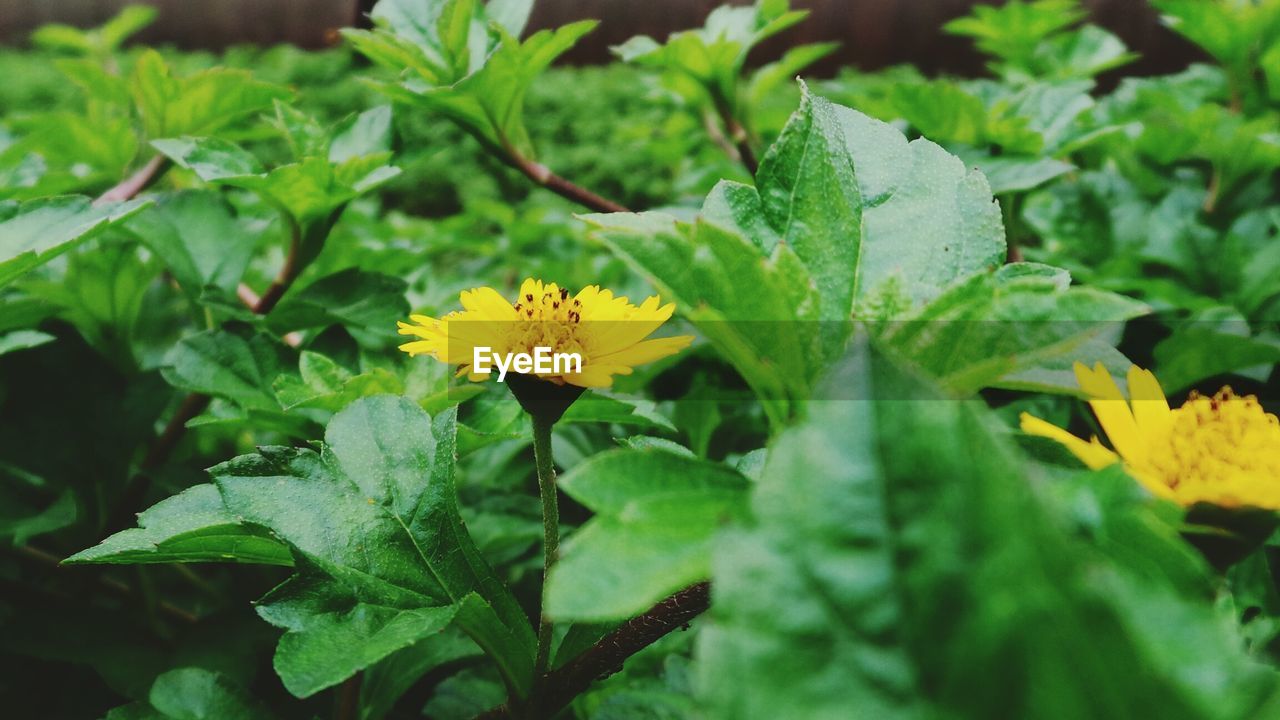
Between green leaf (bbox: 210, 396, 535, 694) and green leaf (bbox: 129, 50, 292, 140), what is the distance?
0.45m

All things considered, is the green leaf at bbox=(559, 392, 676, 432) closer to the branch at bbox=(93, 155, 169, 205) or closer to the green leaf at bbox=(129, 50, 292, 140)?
the green leaf at bbox=(129, 50, 292, 140)

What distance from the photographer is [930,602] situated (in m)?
0.19

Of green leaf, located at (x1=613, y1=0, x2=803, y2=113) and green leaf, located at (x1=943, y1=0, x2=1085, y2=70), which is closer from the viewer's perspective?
green leaf, located at (x1=613, y1=0, x2=803, y2=113)

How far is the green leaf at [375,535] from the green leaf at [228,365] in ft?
0.52

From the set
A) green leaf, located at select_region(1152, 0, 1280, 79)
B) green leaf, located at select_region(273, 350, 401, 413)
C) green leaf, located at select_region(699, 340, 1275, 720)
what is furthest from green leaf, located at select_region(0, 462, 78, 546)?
green leaf, located at select_region(1152, 0, 1280, 79)

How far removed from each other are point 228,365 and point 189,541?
21 cm

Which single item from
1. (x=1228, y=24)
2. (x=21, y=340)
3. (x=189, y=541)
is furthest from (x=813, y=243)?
(x=1228, y=24)

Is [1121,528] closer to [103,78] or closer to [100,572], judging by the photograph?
[100,572]

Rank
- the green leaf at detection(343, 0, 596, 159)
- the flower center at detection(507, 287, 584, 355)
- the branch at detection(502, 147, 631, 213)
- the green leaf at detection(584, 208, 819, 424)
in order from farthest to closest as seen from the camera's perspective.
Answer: the branch at detection(502, 147, 631, 213)
the green leaf at detection(343, 0, 596, 159)
the flower center at detection(507, 287, 584, 355)
the green leaf at detection(584, 208, 819, 424)

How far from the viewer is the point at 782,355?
29 centimetres

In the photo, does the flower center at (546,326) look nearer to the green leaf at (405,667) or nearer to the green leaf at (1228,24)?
the green leaf at (405,667)

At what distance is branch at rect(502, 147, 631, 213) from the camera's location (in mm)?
747

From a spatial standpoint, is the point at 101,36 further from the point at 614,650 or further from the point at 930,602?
the point at 930,602

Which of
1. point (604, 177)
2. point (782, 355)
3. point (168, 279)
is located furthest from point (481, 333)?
point (604, 177)
